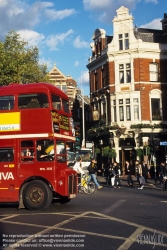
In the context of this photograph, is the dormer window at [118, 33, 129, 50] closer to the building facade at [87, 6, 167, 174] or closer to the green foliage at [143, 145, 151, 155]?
the building facade at [87, 6, 167, 174]

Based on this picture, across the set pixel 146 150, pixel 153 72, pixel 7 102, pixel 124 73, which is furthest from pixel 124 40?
pixel 7 102

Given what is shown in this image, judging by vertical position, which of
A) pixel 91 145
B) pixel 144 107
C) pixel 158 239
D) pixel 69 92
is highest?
pixel 69 92

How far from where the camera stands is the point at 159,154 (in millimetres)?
40562

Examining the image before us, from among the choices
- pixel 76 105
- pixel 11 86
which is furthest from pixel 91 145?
Result: pixel 11 86

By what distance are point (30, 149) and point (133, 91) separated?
2722 cm

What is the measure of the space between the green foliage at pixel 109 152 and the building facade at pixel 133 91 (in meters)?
0.66

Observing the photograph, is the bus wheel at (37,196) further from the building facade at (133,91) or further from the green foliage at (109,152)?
the green foliage at (109,152)

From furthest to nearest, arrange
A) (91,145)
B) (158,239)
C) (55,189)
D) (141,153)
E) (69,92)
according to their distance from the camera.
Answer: (69,92), (91,145), (141,153), (55,189), (158,239)

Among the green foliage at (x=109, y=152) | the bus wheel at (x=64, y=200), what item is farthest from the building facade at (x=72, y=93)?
the bus wheel at (x=64, y=200)

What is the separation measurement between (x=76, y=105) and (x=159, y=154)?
2289cm

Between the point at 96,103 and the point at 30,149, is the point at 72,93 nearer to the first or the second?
the point at 96,103

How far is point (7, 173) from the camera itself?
14.6m

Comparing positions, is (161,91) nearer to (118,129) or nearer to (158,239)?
(118,129)

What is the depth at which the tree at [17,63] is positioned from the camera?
3344 centimetres
